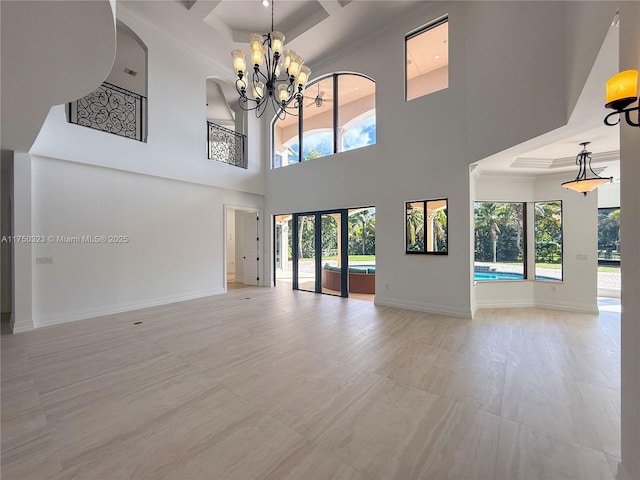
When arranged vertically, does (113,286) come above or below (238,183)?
below

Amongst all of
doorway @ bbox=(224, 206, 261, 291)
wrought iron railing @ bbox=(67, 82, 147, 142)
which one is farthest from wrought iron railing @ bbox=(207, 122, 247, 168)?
wrought iron railing @ bbox=(67, 82, 147, 142)

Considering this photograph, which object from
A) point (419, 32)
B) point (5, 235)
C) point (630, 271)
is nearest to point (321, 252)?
point (419, 32)

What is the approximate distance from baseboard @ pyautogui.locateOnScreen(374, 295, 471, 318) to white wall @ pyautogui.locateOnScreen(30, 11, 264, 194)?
197 inches

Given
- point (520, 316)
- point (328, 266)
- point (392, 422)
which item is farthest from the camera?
point (328, 266)

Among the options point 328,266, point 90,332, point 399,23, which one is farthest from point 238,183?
point 399,23

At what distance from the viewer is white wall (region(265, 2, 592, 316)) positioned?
336 centimetres

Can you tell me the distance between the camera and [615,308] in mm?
5883

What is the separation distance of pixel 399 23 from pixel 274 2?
8.65 ft

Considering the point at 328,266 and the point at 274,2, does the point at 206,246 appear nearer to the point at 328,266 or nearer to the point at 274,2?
the point at 328,266

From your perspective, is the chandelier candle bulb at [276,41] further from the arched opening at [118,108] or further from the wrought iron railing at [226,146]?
the wrought iron railing at [226,146]

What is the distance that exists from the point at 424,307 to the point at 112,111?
295 inches

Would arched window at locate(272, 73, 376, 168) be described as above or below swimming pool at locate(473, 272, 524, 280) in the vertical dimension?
above

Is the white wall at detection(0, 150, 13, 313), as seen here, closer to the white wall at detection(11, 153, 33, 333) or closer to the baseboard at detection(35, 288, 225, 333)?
the white wall at detection(11, 153, 33, 333)

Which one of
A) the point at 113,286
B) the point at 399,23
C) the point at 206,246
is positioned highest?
the point at 399,23
